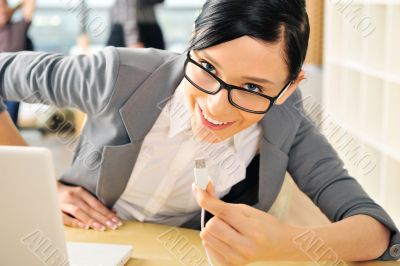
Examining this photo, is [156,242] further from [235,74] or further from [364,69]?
[364,69]

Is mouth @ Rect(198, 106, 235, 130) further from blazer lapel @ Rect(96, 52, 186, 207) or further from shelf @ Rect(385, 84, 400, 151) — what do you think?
shelf @ Rect(385, 84, 400, 151)

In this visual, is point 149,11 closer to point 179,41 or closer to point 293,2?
point 179,41

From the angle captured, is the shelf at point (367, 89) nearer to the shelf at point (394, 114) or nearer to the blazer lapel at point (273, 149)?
the shelf at point (394, 114)

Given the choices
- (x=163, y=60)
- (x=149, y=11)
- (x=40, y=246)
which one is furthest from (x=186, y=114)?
(x=149, y=11)

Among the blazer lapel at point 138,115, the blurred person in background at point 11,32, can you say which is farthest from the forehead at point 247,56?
the blurred person in background at point 11,32

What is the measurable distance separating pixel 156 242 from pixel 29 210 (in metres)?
0.45

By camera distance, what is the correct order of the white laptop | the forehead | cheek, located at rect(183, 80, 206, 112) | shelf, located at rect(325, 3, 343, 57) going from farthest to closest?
shelf, located at rect(325, 3, 343, 57)
cheek, located at rect(183, 80, 206, 112)
the forehead
the white laptop

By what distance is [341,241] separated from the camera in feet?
4.46

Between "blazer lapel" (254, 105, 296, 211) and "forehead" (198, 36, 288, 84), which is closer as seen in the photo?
"forehead" (198, 36, 288, 84)

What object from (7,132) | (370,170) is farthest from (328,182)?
(370,170)

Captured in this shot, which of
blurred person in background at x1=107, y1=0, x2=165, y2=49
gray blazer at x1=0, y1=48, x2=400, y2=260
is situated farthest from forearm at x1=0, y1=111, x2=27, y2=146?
blurred person in background at x1=107, y1=0, x2=165, y2=49

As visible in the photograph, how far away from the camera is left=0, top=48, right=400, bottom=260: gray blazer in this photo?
1493 millimetres

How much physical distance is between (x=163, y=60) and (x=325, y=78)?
2588mm

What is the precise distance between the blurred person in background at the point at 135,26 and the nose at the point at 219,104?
3012 mm
